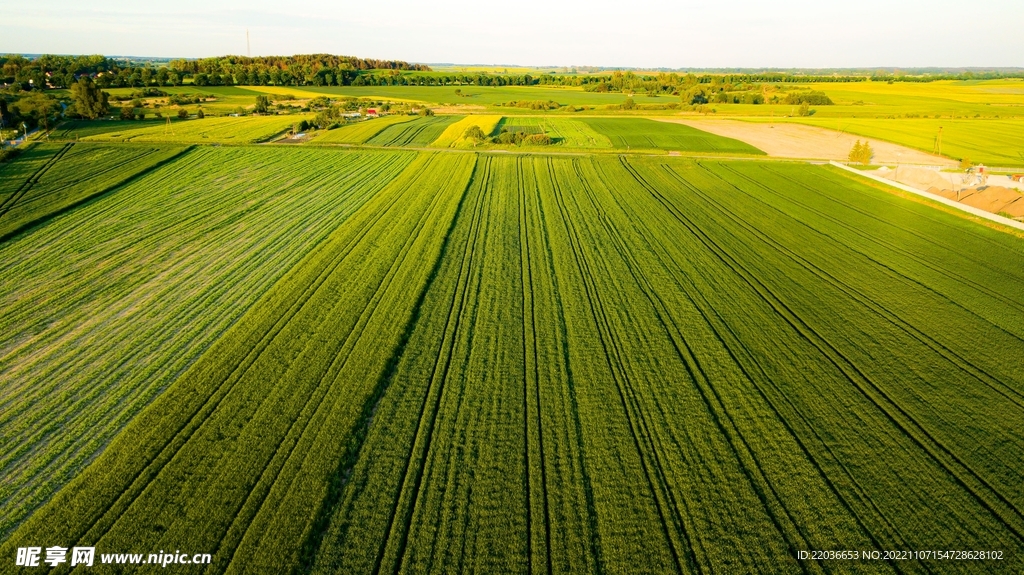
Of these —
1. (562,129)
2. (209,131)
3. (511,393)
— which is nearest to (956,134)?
(562,129)

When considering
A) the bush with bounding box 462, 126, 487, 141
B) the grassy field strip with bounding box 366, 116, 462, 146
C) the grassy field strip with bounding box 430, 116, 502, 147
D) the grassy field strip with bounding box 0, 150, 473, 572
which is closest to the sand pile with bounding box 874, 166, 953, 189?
the bush with bounding box 462, 126, 487, 141

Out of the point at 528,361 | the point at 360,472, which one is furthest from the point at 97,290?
the point at 528,361

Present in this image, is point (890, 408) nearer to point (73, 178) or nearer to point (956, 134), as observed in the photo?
point (73, 178)

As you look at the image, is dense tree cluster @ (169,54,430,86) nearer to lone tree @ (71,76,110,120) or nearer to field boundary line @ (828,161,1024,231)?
lone tree @ (71,76,110,120)

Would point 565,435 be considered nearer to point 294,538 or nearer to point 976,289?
point 294,538

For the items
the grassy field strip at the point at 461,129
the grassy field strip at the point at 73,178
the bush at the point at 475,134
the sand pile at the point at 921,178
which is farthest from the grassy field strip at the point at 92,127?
the sand pile at the point at 921,178
